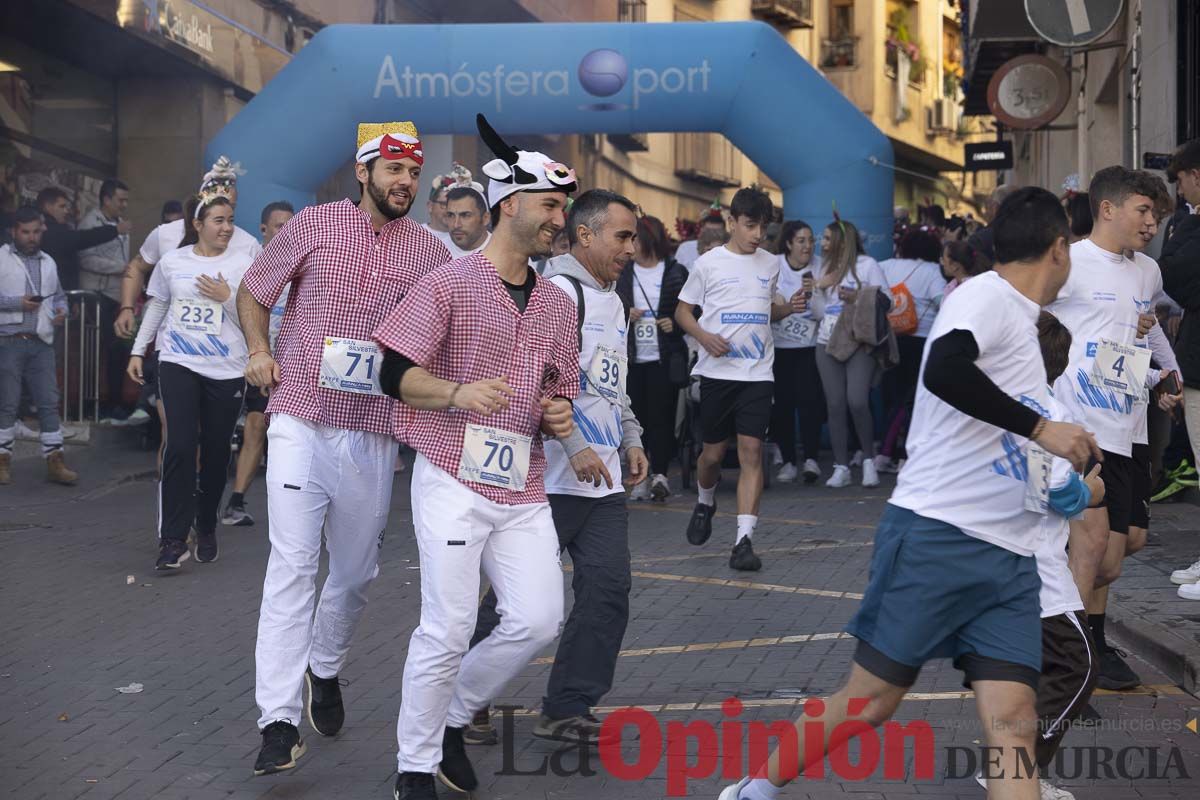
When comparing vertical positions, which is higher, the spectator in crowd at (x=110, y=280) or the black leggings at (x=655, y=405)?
the spectator in crowd at (x=110, y=280)

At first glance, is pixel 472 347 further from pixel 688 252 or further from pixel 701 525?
pixel 688 252

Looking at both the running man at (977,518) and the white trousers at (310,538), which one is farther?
the white trousers at (310,538)

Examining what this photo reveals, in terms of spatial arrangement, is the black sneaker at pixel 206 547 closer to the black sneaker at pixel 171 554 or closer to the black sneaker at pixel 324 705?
the black sneaker at pixel 171 554

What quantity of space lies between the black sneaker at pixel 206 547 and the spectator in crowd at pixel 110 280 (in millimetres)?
5606

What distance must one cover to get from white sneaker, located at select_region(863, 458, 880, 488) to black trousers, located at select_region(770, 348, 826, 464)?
0.53m

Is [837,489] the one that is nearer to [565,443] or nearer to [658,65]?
[658,65]

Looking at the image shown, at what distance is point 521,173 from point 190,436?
4.49 metres

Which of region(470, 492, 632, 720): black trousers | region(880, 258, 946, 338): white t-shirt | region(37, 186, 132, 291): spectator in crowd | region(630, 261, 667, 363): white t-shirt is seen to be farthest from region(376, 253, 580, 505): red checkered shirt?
region(37, 186, 132, 291): spectator in crowd

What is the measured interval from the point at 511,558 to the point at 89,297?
35.4 ft

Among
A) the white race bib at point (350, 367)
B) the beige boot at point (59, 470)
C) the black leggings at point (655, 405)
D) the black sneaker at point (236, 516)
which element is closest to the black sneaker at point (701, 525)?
the black leggings at point (655, 405)

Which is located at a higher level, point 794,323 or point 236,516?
point 794,323

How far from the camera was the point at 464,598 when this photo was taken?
464cm

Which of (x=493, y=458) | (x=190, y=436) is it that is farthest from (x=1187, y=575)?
(x=190, y=436)

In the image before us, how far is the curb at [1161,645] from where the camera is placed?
616cm
